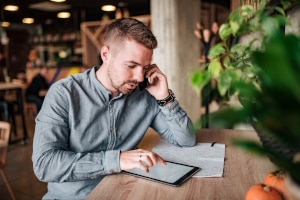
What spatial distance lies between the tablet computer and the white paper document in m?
0.04

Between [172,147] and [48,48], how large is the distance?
12.1m

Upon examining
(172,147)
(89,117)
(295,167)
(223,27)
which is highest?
(223,27)

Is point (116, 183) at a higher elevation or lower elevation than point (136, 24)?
lower

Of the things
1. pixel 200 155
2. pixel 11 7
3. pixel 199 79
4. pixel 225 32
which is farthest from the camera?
pixel 11 7

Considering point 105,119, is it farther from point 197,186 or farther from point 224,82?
point 224,82

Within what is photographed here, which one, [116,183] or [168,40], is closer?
[116,183]

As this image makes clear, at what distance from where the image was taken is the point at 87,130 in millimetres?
1327

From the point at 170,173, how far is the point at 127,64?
526mm

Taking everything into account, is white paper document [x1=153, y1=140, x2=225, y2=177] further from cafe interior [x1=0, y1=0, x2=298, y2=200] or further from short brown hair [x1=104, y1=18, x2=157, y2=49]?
short brown hair [x1=104, y1=18, x2=157, y2=49]

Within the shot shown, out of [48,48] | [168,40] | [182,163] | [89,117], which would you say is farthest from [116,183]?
[48,48]

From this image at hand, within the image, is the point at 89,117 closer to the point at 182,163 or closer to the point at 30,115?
the point at 182,163

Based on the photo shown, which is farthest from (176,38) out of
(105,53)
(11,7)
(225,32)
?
(11,7)

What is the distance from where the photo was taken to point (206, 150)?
134cm

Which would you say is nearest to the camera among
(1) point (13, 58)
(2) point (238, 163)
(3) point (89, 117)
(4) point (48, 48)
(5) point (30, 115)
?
(2) point (238, 163)
